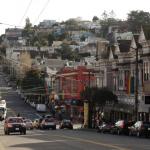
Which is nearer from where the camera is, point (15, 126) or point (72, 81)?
point (15, 126)

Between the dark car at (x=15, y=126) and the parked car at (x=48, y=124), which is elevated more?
the dark car at (x=15, y=126)

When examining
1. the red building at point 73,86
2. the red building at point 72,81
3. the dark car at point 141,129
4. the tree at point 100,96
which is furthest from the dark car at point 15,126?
the red building at point 72,81

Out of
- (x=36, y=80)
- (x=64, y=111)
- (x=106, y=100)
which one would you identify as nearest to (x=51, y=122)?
(x=106, y=100)

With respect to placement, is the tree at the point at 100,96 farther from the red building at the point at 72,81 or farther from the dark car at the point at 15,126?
the dark car at the point at 15,126

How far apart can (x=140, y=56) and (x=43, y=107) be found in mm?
64330

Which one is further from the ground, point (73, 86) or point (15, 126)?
point (73, 86)

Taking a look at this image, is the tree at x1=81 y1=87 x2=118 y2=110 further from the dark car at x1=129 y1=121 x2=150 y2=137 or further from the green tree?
the green tree

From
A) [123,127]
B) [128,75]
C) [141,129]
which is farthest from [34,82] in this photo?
[141,129]

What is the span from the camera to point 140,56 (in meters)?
73.8

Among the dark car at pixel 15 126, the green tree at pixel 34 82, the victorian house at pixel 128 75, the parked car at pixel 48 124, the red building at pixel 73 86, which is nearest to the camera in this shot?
the dark car at pixel 15 126

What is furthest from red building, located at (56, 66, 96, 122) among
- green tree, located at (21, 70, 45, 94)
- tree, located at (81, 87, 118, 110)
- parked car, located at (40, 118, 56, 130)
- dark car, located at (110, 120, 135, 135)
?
dark car, located at (110, 120, 135, 135)

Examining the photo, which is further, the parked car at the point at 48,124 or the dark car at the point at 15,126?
the parked car at the point at 48,124

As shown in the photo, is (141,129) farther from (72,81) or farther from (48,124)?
(72,81)

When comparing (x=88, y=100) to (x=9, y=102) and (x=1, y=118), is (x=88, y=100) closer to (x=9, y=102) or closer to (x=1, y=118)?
(x=1, y=118)
